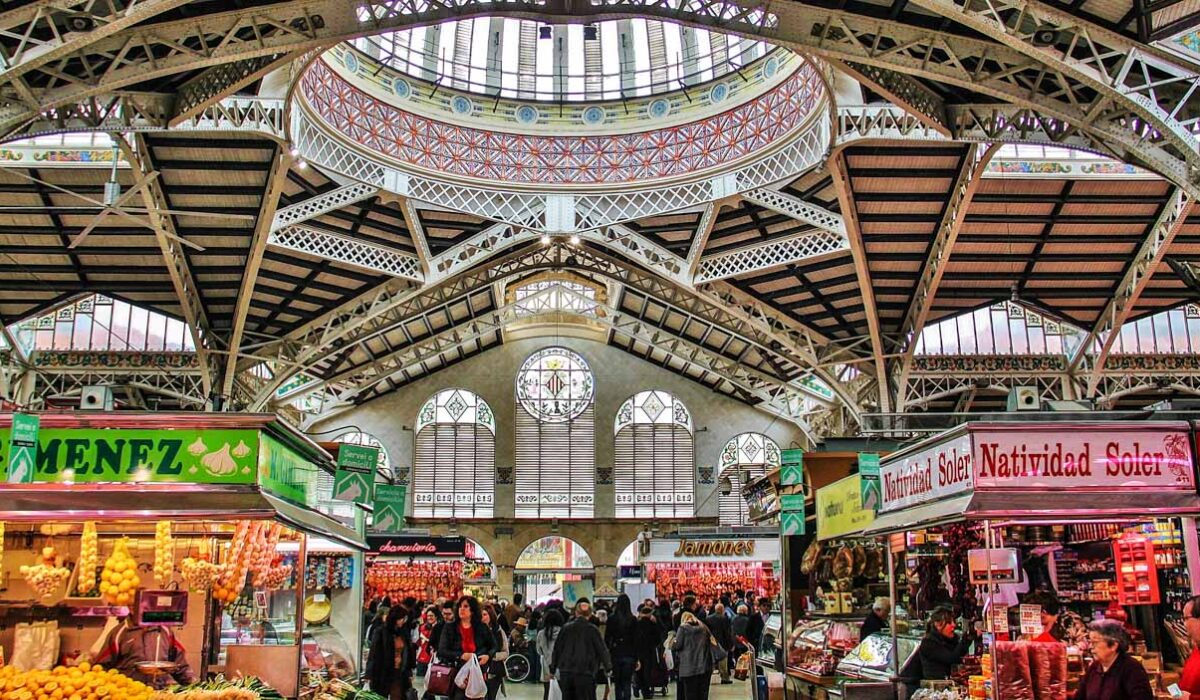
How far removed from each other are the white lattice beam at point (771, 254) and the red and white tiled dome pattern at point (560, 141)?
2.21 metres

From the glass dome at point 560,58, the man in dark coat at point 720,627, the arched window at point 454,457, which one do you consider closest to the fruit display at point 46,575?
the man in dark coat at point 720,627

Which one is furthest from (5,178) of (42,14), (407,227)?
(42,14)

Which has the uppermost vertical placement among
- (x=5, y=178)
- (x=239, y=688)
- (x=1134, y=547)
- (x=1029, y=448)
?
(x=5, y=178)

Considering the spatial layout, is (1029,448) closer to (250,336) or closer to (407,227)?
(407,227)

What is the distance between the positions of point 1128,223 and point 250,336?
19.2m

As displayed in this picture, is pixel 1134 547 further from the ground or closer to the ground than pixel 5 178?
closer to the ground

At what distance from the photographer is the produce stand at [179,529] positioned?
23.1 ft

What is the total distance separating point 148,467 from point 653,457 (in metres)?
26.8

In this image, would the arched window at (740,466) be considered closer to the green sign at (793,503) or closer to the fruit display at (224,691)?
the green sign at (793,503)

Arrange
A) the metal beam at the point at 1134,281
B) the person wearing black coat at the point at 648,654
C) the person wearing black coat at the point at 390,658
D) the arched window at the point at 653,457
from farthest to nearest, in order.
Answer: the arched window at the point at 653,457
the metal beam at the point at 1134,281
the person wearing black coat at the point at 648,654
the person wearing black coat at the point at 390,658

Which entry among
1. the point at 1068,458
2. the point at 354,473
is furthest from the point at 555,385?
the point at 1068,458

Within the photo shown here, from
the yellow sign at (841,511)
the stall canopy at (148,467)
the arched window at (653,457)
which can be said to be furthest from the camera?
the arched window at (653,457)

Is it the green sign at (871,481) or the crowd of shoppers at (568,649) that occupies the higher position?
the green sign at (871,481)

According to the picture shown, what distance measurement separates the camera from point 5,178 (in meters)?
17.9
